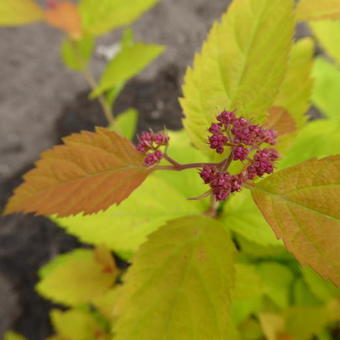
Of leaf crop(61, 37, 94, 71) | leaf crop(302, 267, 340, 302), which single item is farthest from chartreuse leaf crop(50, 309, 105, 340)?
leaf crop(61, 37, 94, 71)

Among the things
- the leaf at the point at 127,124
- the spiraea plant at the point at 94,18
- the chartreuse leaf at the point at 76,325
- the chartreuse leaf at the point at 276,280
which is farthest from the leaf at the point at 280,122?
the chartreuse leaf at the point at 76,325

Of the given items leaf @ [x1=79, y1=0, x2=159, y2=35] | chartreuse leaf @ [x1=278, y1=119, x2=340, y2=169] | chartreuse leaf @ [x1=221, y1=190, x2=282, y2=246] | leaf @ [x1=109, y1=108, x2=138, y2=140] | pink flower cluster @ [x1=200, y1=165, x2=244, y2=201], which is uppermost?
leaf @ [x1=79, y1=0, x2=159, y2=35]

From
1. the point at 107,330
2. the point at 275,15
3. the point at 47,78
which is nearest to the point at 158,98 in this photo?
the point at 47,78

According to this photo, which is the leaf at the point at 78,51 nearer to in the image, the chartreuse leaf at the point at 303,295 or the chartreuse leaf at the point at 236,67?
the chartreuse leaf at the point at 236,67

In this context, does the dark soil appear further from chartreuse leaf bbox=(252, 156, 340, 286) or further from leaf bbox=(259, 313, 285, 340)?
chartreuse leaf bbox=(252, 156, 340, 286)

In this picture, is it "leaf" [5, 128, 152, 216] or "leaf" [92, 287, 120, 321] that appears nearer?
"leaf" [5, 128, 152, 216]
